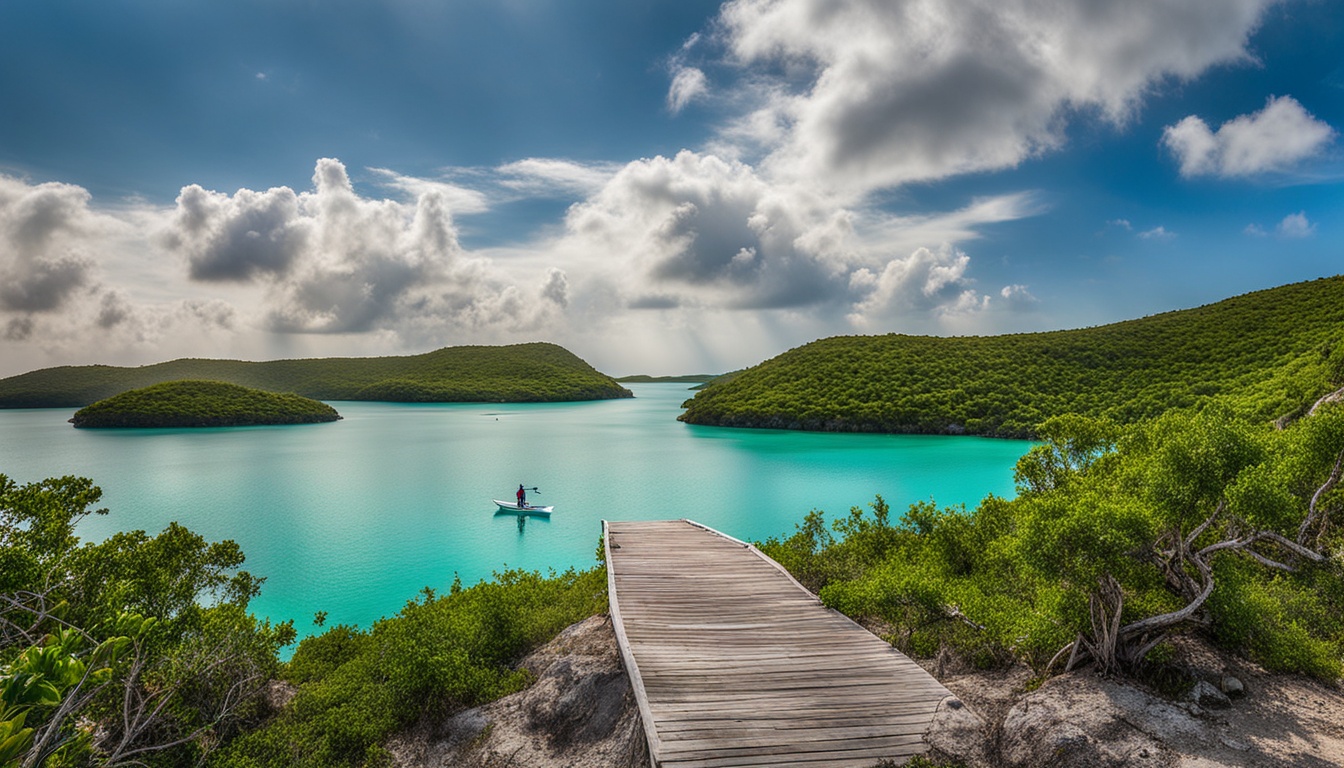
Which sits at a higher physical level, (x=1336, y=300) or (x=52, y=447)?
(x=1336, y=300)

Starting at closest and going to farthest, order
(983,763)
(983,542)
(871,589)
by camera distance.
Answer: (983,763), (871,589), (983,542)

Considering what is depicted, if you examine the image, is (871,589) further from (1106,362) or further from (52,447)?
(52,447)

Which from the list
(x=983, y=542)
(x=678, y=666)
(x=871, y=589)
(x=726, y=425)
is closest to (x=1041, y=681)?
(x=871, y=589)

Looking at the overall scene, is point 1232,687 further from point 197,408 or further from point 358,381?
point 358,381

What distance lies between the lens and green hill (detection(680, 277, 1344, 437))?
53812 mm

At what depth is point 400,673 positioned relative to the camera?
400 inches

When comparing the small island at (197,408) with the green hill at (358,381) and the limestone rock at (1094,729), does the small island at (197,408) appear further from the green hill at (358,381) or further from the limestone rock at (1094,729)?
the limestone rock at (1094,729)

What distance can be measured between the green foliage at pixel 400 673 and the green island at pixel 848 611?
0.04 m

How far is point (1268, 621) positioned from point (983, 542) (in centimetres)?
602

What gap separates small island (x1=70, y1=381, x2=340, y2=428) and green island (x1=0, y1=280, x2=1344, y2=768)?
9898 cm

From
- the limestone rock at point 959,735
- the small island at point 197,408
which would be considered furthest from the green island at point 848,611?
the small island at point 197,408

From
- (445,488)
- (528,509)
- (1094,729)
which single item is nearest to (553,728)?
(1094,729)

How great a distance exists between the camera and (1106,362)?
67375mm

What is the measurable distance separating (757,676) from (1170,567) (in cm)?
557
